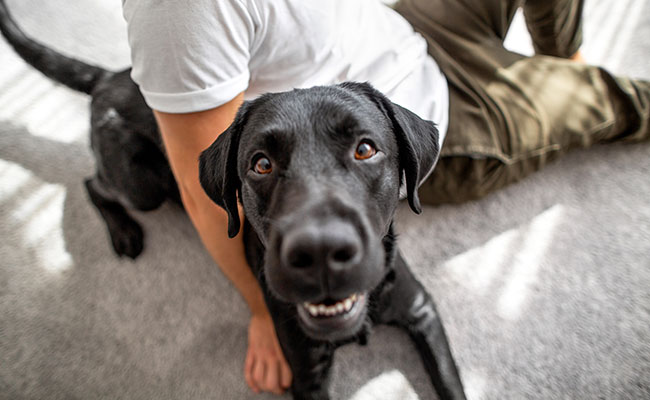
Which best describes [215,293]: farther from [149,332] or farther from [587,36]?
[587,36]

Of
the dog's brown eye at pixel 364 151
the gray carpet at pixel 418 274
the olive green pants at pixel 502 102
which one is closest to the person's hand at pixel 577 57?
the gray carpet at pixel 418 274

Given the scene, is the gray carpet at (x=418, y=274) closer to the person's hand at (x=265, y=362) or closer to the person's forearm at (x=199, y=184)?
the person's hand at (x=265, y=362)

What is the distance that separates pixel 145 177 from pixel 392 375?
4.85ft

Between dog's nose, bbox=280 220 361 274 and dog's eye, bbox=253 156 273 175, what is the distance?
29cm

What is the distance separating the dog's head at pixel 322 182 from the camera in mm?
812

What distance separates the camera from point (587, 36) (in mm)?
2408

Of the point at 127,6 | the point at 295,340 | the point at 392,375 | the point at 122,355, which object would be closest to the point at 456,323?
the point at 392,375

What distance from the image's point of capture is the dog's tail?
175 cm

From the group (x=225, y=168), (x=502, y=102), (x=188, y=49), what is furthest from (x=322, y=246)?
(x=502, y=102)

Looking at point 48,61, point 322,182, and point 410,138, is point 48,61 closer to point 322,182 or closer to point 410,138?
point 322,182

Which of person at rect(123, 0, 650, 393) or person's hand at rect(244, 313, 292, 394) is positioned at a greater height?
person at rect(123, 0, 650, 393)

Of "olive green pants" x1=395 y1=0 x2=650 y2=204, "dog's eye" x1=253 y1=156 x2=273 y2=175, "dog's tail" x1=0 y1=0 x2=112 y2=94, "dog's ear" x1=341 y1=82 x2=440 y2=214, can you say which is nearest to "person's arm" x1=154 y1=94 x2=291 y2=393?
"dog's eye" x1=253 y1=156 x2=273 y2=175

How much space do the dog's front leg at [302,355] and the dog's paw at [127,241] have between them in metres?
0.96

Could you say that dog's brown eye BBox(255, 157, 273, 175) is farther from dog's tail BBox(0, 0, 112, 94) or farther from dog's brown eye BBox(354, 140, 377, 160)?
dog's tail BBox(0, 0, 112, 94)
